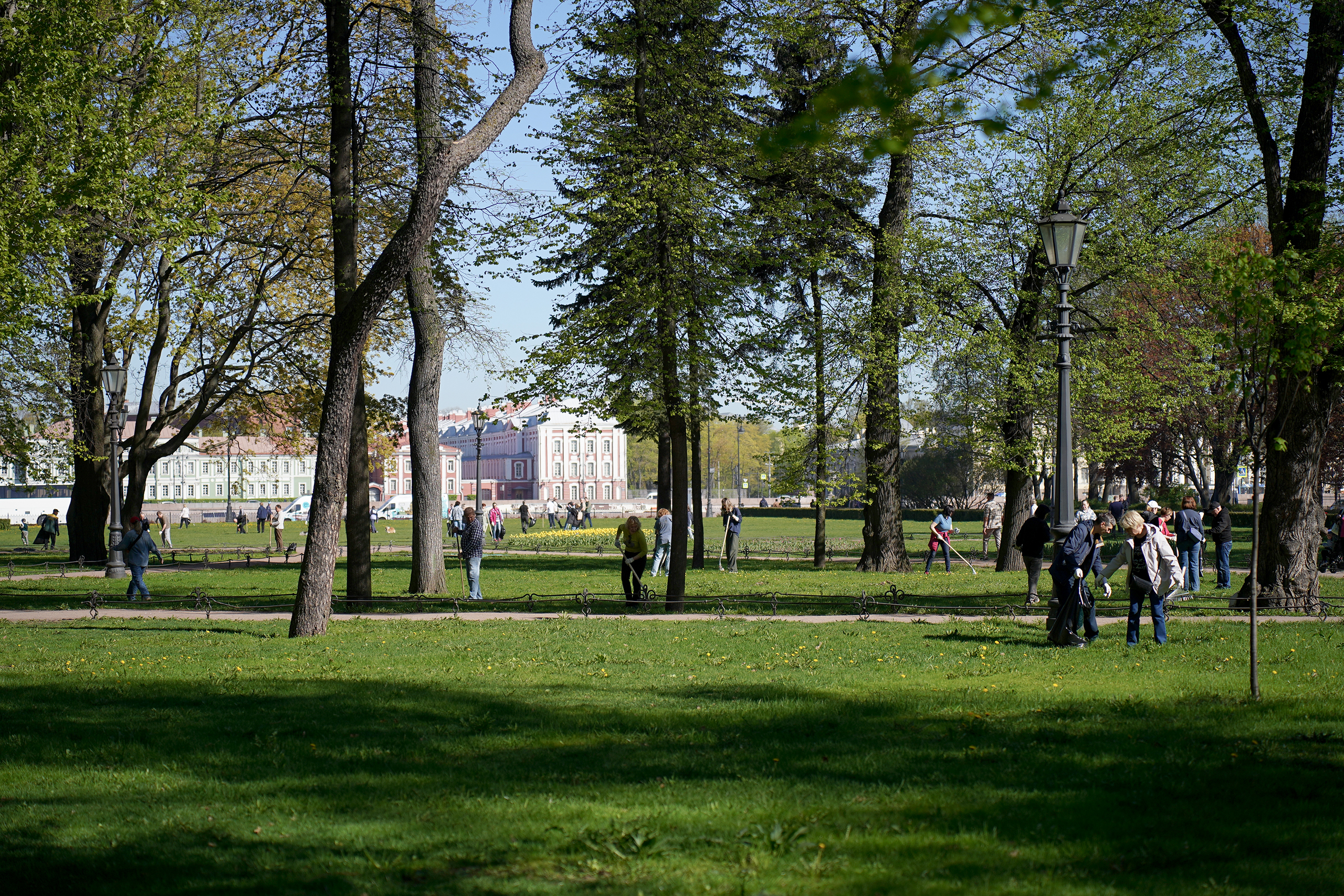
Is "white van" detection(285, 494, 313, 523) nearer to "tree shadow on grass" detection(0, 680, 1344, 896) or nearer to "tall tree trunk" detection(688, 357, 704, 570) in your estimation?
"tall tree trunk" detection(688, 357, 704, 570)

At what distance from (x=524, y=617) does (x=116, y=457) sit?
538 inches

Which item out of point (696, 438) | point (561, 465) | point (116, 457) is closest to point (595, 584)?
point (696, 438)

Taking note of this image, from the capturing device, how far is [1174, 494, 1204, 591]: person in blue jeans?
1781 cm

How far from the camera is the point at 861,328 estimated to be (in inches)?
859

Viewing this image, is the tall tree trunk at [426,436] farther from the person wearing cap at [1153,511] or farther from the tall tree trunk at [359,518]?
the person wearing cap at [1153,511]

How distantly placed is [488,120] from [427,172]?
978 millimetres

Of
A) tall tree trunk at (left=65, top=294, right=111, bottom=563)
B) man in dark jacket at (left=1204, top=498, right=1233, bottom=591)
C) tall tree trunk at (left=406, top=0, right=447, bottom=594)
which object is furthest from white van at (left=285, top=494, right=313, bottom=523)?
man in dark jacket at (left=1204, top=498, right=1233, bottom=591)

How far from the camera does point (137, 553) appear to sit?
60.5ft

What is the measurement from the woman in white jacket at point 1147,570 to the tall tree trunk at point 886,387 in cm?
1072

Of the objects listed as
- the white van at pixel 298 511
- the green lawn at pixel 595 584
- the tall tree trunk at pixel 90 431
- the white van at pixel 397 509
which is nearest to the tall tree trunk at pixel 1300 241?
the green lawn at pixel 595 584

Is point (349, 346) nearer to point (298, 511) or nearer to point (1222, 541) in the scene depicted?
point (1222, 541)

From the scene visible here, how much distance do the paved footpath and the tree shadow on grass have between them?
5.95m

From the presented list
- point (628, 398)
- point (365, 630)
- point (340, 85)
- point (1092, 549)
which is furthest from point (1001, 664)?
point (340, 85)

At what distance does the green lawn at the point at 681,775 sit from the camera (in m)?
4.30
